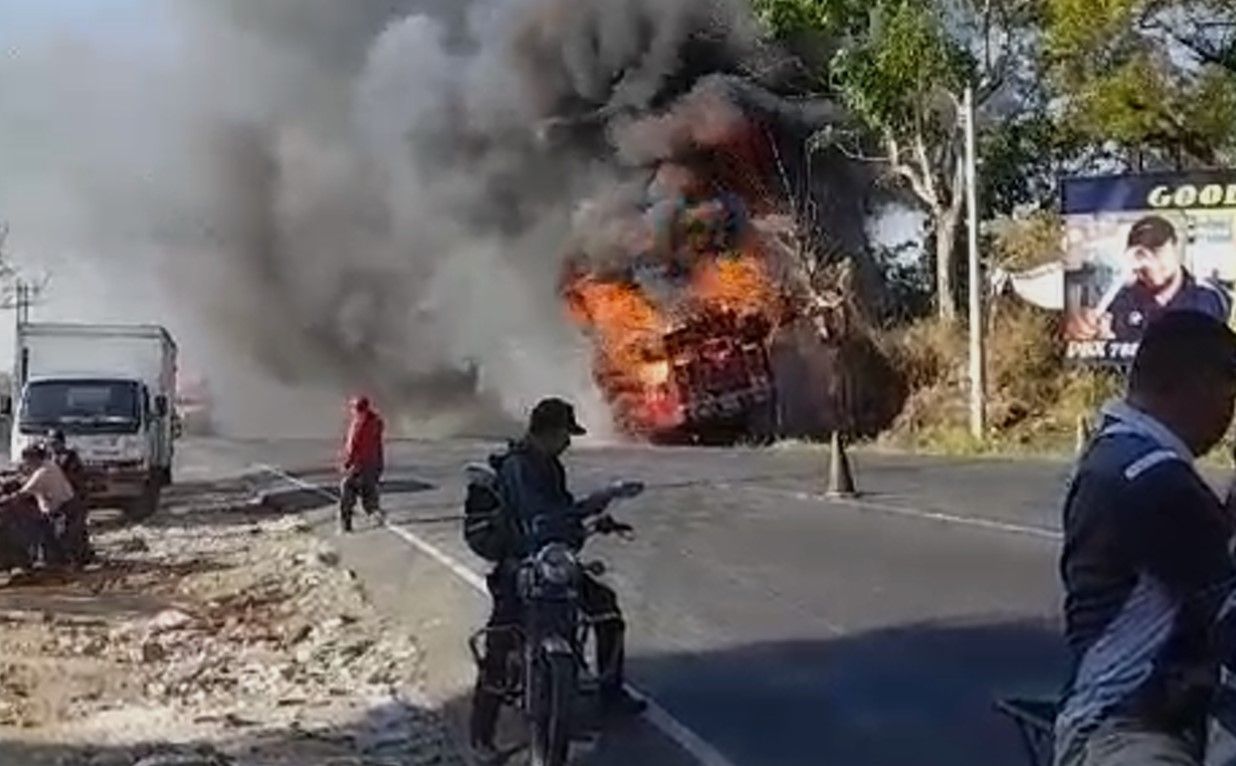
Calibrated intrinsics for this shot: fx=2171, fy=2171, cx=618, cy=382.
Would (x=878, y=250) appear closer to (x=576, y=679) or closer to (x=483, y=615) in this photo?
(x=483, y=615)

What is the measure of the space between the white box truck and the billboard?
1341cm

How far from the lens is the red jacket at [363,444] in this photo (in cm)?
2280

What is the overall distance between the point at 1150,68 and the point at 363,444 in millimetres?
16900

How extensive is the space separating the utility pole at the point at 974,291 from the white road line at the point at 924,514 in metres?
11.2

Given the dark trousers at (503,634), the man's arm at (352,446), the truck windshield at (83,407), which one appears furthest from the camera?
the truck windshield at (83,407)

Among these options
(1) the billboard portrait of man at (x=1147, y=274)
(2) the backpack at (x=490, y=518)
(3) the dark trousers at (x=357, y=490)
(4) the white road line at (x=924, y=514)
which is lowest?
(4) the white road line at (x=924, y=514)

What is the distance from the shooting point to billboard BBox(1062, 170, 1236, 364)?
3048cm

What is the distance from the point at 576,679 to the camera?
8.57 meters

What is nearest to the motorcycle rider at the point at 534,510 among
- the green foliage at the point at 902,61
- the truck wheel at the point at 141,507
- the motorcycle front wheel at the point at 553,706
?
the motorcycle front wheel at the point at 553,706

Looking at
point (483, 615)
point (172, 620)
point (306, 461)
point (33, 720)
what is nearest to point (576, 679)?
point (33, 720)

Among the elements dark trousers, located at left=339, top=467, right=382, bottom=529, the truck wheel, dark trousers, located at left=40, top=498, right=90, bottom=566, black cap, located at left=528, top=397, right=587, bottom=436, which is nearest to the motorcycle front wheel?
black cap, located at left=528, top=397, right=587, bottom=436

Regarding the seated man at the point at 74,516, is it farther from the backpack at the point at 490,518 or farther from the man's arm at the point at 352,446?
the backpack at the point at 490,518

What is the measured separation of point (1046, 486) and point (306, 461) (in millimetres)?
16635

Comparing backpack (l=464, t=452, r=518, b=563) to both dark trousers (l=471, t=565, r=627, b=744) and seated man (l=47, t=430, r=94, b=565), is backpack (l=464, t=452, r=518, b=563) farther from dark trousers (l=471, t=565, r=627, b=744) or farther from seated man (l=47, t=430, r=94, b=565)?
seated man (l=47, t=430, r=94, b=565)
